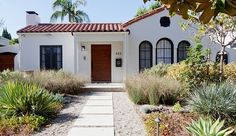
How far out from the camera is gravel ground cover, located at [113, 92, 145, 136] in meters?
8.31

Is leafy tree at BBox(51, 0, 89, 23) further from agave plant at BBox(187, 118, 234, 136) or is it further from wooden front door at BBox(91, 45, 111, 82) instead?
agave plant at BBox(187, 118, 234, 136)

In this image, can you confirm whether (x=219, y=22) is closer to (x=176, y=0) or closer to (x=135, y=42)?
(x=135, y=42)

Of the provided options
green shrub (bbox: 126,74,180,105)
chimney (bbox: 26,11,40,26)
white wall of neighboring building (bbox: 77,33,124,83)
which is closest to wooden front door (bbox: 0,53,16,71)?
chimney (bbox: 26,11,40,26)

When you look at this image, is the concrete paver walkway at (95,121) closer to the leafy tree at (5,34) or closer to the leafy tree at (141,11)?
the leafy tree at (141,11)

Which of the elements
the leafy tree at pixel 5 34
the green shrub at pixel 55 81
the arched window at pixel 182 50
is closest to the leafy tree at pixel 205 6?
the green shrub at pixel 55 81

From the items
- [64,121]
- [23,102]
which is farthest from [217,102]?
[23,102]

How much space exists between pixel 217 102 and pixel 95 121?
11.3ft

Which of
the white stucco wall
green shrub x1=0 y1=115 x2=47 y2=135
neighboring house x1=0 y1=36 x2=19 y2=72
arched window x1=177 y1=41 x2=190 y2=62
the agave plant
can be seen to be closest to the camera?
the agave plant

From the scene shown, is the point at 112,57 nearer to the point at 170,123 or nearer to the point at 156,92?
the point at 156,92

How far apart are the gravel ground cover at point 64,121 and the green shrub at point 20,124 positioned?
0.23 m

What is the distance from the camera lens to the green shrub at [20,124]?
27.2 ft

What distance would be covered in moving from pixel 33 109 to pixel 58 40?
41.0ft

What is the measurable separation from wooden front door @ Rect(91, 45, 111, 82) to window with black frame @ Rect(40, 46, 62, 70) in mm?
2307

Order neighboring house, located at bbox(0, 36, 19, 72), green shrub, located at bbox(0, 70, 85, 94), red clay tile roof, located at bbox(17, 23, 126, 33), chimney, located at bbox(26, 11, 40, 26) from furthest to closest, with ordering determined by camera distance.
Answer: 1. neighboring house, located at bbox(0, 36, 19, 72)
2. chimney, located at bbox(26, 11, 40, 26)
3. red clay tile roof, located at bbox(17, 23, 126, 33)
4. green shrub, located at bbox(0, 70, 85, 94)
